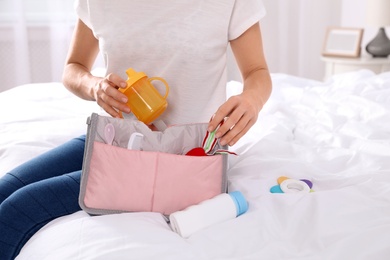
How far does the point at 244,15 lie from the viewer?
46.5 inches

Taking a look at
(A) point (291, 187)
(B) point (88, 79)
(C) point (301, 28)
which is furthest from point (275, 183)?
(C) point (301, 28)

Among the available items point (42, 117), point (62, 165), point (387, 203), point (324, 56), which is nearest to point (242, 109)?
point (387, 203)

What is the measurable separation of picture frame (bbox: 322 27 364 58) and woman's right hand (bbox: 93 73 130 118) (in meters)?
2.09

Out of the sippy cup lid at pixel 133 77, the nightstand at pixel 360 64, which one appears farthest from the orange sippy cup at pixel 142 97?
the nightstand at pixel 360 64

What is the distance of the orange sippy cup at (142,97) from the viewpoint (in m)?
1.05

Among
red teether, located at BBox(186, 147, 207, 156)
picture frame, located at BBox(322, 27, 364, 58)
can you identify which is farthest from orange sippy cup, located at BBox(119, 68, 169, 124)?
picture frame, located at BBox(322, 27, 364, 58)

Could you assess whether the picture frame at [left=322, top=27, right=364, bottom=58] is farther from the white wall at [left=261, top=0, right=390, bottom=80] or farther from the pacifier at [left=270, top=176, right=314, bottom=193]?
the pacifier at [left=270, top=176, right=314, bottom=193]

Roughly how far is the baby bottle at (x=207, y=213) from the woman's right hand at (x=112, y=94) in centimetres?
25

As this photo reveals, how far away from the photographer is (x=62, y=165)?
114 centimetres

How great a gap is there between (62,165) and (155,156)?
→ 29 cm

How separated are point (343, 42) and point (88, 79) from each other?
2081 millimetres

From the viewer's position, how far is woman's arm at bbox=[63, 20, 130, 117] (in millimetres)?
1030

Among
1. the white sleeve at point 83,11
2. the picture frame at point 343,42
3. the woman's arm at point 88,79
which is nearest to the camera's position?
the woman's arm at point 88,79

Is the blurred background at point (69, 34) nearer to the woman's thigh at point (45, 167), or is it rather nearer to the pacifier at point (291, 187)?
the woman's thigh at point (45, 167)
